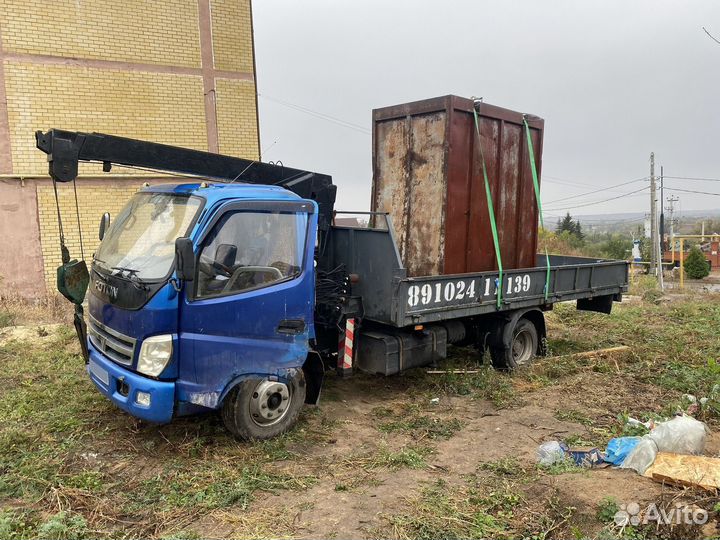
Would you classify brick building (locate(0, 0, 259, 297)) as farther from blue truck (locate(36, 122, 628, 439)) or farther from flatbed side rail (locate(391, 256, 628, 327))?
flatbed side rail (locate(391, 256, 628, 327))

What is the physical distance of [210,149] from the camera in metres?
11.8

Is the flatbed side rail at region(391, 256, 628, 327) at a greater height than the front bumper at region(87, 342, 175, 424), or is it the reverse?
the flatbed side rail at region(391, 256, 628, 327)

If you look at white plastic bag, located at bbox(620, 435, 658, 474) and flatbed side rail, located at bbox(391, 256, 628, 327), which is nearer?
white plastic bag, located at bbox(620, 435, 658, 474)

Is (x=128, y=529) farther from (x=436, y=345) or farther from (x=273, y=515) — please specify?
(x=436, y=345)

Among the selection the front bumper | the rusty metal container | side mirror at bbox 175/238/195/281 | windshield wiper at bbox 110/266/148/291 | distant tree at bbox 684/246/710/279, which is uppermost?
the rusty metal container

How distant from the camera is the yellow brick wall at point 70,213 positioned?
10.6m

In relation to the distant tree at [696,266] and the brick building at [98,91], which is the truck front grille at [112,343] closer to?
the brick building at [98,91]

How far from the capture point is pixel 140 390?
13.5ft

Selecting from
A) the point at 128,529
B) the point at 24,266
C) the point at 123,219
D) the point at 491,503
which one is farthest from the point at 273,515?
the point at 24,266

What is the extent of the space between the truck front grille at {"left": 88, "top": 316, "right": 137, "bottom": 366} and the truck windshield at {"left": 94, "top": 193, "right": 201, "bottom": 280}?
1.63 feet

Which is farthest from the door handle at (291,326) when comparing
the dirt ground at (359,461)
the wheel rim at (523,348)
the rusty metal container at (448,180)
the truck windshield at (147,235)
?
the wheel rim at (523,348)

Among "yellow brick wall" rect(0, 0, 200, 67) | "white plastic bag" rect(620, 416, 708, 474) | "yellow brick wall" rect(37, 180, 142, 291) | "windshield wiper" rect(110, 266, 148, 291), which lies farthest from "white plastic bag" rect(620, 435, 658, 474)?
"yellow brick wall" rect(0, 0, 200, 67)

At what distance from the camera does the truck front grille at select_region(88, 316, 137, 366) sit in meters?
4.22

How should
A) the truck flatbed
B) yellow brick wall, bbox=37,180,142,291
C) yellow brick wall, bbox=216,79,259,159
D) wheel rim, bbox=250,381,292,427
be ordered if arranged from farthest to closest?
yellow brick wall, bbox=216,79,259,159 → yellow brick wall, bbox=37,180,142,291 → the truck flatbed → wheel rim, bbox=250,381,292,427
